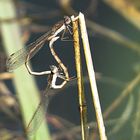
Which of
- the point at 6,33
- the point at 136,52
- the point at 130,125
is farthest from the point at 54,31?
the point at 136,52

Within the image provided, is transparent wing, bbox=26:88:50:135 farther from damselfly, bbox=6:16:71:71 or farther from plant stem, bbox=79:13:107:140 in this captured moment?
plant stem, bbox=79:13:107:140

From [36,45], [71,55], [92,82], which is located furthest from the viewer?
[71,55]

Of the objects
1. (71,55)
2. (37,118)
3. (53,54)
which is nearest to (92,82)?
(53,54)

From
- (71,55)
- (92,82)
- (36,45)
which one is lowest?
(92,82)

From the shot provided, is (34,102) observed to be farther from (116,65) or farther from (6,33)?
(116,65)

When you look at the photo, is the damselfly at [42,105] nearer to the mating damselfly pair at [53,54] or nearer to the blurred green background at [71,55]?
the mating damselfly pair at [53,54]

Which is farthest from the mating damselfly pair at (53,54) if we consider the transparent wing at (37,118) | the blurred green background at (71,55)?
the blurred green background at (71,55)

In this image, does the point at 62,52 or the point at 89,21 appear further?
the point at 89,21

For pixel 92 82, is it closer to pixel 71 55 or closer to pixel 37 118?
pixel 37 118

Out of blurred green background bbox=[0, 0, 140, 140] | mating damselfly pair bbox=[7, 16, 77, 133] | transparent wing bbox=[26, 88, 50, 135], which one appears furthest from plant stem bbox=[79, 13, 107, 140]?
blurred green background bbox=[0, 0, 140, 140]
